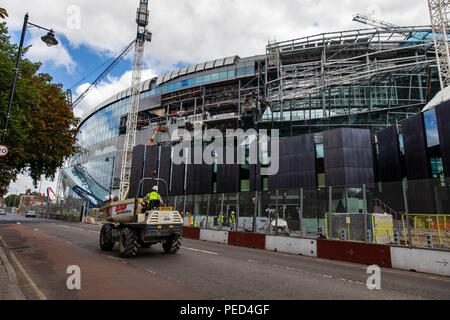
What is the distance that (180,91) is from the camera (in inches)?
2334

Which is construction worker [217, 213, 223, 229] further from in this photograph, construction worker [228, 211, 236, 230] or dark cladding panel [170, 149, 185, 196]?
dark cladding panel [170, 149, 185, 196]

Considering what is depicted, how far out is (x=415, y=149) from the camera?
24625 millimetres

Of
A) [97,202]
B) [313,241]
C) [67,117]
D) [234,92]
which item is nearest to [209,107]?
[234,92]

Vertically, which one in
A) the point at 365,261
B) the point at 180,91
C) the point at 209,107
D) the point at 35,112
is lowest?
the point at 365,261

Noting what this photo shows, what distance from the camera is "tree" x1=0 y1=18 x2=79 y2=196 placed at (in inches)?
416

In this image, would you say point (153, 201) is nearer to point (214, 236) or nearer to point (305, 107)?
point (214, 236)

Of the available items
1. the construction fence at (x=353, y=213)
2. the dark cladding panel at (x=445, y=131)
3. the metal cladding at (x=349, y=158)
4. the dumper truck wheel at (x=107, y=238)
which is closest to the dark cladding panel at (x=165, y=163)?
the metal cladding at (x=349, y=158)

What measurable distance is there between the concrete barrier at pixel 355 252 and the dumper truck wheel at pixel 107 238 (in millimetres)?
8984

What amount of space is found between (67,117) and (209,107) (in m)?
40.5

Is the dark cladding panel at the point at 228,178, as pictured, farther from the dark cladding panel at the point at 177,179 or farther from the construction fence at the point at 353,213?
the construction fence at the point at 353,213

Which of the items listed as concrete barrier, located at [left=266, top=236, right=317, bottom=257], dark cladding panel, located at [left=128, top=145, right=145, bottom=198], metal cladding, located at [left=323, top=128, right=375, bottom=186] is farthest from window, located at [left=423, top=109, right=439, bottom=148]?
dark cladding panel, located at [left=128, top=145, right=145, bottom=198]

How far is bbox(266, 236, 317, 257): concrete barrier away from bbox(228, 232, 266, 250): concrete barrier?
1.40ft

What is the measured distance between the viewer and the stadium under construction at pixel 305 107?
30.3 metres
